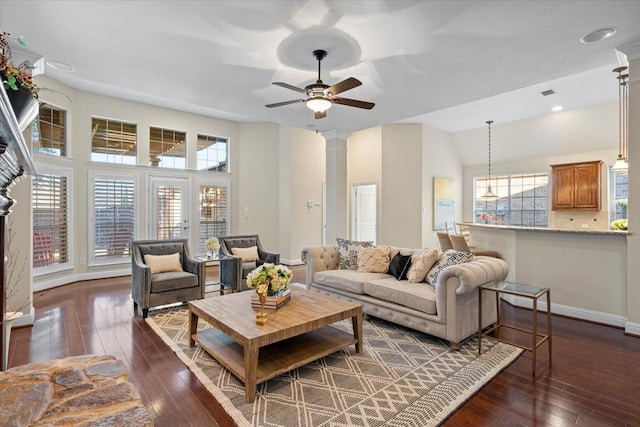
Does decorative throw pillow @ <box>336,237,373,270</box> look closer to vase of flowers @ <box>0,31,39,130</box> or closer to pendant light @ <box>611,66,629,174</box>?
vase of flowers @ <box>0,31,39,130</box>

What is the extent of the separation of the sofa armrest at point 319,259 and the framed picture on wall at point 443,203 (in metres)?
4.09

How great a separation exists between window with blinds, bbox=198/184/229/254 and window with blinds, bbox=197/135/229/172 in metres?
0.48

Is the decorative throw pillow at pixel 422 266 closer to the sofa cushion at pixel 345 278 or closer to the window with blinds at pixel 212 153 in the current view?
the sofa cushion at pixel 345 278

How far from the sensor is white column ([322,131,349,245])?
590 centimetres

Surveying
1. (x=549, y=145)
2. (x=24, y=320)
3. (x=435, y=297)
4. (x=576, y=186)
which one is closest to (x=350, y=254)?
(x=435, y=297)

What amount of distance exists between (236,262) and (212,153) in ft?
12.4

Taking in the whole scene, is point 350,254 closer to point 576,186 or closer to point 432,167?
point 432,167

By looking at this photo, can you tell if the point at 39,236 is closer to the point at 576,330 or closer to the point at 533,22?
the point at 533,22

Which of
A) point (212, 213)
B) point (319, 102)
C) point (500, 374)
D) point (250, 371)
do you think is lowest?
point (500, 374)

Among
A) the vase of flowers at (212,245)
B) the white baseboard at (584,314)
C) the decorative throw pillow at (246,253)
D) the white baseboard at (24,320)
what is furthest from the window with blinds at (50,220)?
the white baseboard at (584,314)

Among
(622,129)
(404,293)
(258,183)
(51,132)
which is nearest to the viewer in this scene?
(404,293)

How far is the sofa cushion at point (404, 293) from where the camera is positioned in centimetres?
317

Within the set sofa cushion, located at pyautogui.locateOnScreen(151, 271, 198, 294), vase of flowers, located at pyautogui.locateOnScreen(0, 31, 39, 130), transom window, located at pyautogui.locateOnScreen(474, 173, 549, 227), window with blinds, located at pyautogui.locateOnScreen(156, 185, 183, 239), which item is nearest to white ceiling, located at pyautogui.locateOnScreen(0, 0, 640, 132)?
vase of flowers, located at pyautogui.locateOnScreen(0, 31, 39, 130)

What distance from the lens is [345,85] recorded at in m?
2.91
